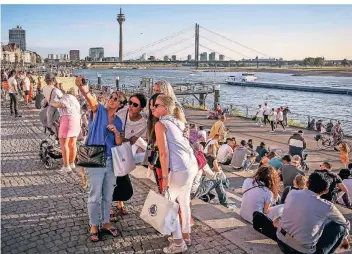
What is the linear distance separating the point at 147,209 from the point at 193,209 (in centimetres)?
130

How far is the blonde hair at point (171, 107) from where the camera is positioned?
11.5 ft

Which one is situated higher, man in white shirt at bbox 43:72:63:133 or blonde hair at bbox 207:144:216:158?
man in white shirt at bbox 43:72:63:133

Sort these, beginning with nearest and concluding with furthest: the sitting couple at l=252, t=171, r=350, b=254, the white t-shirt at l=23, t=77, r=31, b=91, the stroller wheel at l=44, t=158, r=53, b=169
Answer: the sitting couple at l=252, t=171, r=350, b=254
the stroller wheel at l=44, t=158, r=53, b=169
the white t-shirt at l=23, t=77, r=31, b=91

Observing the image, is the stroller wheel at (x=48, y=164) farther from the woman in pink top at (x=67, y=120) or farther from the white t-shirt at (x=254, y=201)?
the white t-shirt at (x=254, y=201)

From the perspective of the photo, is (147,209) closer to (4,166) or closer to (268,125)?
(4,166)

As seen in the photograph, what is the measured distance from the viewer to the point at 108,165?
388 cm

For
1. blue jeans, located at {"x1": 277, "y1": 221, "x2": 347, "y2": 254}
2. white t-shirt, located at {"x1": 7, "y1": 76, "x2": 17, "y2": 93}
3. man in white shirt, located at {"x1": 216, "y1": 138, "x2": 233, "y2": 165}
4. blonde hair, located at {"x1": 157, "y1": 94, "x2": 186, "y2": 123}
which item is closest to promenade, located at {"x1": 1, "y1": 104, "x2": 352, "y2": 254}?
blue jeans, located at {"x1": 277, "y1": 221, "x2": 347, "y2": 254}

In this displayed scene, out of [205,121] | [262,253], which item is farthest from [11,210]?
[205,121]

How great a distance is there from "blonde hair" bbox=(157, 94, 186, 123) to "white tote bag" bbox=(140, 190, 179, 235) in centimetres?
80

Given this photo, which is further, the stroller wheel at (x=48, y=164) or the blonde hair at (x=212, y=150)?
the stroller wheel at (x=48, y=164)

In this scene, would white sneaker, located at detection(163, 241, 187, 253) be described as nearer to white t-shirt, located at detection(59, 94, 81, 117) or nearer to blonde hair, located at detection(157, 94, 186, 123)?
blonde hair, located at detection(157, 94, 186, 123)

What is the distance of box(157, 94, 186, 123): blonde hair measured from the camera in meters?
3.50

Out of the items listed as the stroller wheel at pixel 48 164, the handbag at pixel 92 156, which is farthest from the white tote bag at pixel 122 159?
the stroller wheel at pixel 48 164

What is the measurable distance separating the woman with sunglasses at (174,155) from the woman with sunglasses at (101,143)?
1.86 feet
